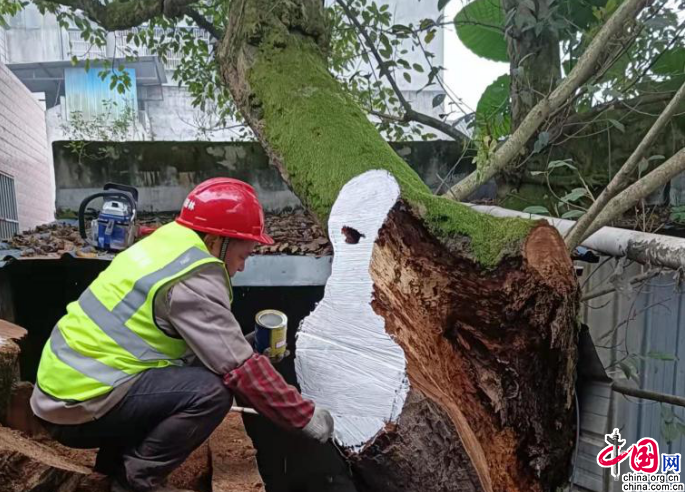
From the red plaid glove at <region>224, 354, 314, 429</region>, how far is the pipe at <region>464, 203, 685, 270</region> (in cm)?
105

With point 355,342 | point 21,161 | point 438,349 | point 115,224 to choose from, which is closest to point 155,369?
point 355,342

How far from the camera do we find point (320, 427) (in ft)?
5.24

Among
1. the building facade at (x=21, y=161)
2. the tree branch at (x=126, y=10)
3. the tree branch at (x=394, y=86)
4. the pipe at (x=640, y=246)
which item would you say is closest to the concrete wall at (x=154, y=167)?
the tree branch at (x=394, y=86)

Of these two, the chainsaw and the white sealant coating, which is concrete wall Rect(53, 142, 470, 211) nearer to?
the chainsaw

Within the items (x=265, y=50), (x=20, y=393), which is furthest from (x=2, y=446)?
(x=265, y=50)

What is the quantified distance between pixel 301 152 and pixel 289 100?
0.35 meters

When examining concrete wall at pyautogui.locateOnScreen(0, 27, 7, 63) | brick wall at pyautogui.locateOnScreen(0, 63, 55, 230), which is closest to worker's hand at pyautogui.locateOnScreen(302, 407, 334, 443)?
brick wall at pyautogui.locateOnScreen(0, 63, 55, 230)

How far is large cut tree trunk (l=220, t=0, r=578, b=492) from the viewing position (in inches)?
59.8

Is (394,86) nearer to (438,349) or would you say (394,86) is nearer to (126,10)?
(126,10)

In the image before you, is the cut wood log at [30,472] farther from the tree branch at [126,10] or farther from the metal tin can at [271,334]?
the tree branch at [126,10]

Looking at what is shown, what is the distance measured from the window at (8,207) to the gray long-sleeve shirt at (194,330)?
207 inches

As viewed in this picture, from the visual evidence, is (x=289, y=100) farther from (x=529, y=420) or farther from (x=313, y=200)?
(x=529, y=420)

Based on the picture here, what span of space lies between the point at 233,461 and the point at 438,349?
831 mm

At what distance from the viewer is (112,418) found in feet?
5.15
